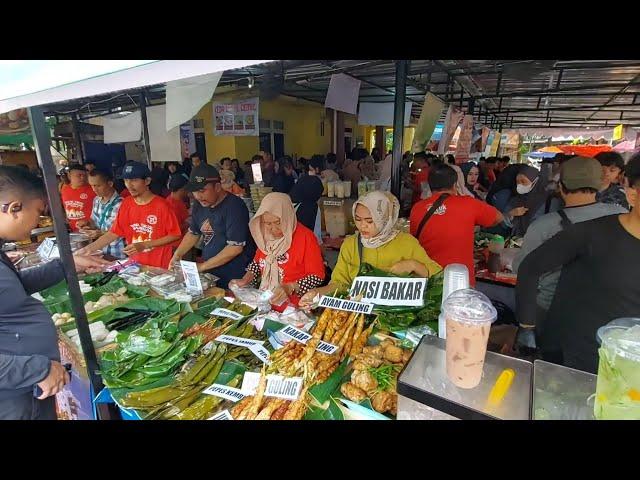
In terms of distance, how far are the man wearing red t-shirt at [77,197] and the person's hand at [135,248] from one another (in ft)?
6.99

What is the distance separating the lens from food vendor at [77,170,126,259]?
383 cm

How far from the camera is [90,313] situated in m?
2.29

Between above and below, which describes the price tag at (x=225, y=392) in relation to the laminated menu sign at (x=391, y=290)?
below

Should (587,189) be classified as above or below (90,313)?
above

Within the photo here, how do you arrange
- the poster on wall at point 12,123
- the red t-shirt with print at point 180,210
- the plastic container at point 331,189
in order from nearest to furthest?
the poster on wall at point 12,123
the red t-shirt with print at point 180,210
the plastic container at point 331,189

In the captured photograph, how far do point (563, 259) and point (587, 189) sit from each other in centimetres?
77

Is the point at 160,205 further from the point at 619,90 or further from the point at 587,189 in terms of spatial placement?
the point at 619,90

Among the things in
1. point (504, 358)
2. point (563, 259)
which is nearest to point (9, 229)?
point (504, 358)

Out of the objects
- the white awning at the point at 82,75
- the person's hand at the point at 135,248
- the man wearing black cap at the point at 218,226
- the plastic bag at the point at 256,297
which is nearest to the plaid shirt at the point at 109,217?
the person's hand at the point at 135,248

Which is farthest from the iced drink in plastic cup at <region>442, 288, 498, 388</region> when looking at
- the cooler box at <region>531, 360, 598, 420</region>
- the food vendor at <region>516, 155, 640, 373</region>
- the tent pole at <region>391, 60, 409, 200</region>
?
the tent pole at <region>391, 60, 409, 200</region>

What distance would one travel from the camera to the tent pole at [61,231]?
5.05 ft

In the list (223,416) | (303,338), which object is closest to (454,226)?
(303,338)

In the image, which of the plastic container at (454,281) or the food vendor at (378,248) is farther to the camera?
the food vendor at (378,248)

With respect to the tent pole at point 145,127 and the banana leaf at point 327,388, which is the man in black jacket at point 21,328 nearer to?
the banana leaf at point 327,388
